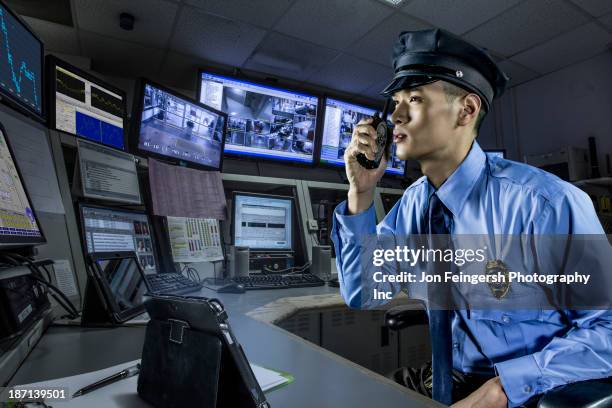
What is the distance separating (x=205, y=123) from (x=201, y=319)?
1430mm

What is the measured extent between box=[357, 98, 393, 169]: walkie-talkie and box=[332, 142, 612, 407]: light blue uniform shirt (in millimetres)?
149

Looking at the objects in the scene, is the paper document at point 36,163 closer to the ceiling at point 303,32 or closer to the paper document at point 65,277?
the paper document at point 65,277

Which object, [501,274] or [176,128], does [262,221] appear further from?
[501,274]

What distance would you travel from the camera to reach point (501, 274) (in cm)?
90

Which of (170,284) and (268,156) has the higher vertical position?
(268,156)

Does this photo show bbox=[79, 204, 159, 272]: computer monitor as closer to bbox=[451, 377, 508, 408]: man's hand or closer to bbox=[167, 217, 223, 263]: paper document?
bbox=[167, 217, 223, 263]: paper document

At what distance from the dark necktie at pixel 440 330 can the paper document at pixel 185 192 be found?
0.98m

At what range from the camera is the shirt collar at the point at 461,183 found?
3.19 feet

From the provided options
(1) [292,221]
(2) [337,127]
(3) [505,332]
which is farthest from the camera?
(2) [337,127]

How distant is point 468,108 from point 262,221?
3.71 feet

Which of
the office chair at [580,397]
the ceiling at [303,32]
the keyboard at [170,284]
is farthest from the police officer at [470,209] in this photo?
the ceiling at [303,32]

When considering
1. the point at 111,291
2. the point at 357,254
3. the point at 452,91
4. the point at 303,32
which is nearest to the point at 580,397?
the point at 357,254

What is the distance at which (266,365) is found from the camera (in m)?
0.59

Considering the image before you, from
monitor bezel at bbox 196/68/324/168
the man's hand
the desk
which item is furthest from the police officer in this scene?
monitor bezel at bbox 196/68/324/168
